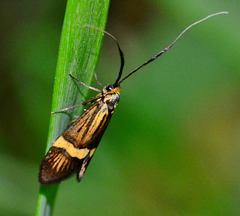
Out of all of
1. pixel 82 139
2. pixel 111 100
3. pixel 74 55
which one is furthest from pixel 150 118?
pixel 74 55

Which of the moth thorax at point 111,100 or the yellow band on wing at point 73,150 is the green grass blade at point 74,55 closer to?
the yellow band on wing at point 73,150

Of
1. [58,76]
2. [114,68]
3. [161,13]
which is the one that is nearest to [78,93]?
[58,76]

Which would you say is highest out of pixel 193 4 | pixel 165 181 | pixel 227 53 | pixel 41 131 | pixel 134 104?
pixel 193 4

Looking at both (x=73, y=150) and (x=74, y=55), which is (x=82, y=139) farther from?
(x=74, y=55)

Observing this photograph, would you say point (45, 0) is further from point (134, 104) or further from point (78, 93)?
point (78, 93)

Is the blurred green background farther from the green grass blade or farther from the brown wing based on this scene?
the green grass blade

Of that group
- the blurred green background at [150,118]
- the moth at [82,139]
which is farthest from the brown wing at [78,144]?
the blurred green background at [150,118]
